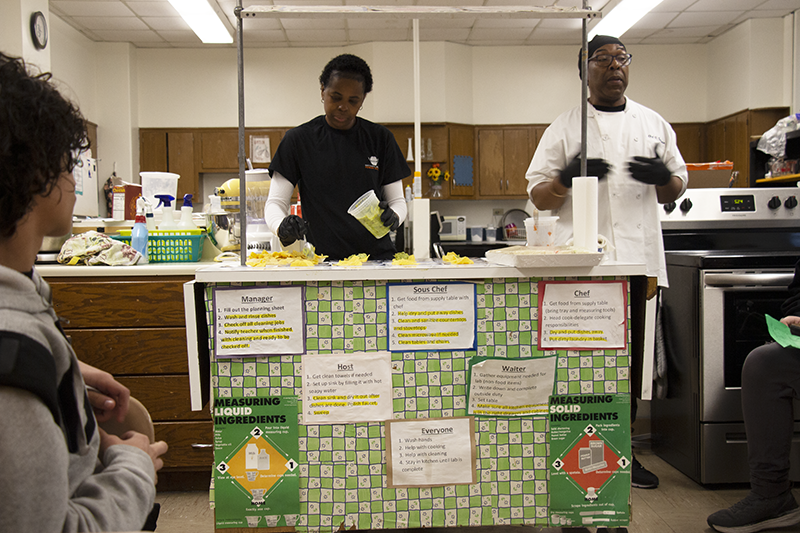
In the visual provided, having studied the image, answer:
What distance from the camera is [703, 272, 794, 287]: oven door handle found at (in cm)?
219

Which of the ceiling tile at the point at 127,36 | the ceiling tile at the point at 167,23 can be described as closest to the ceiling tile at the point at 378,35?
the ceiling tile at the point at 167,23

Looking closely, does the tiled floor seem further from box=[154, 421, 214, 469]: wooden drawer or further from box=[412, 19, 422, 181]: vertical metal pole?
box=[412, 19, 422, 181]: vertical metal pole

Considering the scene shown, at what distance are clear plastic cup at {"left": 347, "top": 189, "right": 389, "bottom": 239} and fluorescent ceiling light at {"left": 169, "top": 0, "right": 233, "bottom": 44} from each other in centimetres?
407

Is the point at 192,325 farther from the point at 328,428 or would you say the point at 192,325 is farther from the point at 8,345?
the point at 8,345

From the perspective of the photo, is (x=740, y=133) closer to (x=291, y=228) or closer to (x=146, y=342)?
(x=291, y=228)

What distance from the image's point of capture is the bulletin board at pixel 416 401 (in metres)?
1.42

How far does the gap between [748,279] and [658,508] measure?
97 cm

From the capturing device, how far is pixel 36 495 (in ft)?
1.88

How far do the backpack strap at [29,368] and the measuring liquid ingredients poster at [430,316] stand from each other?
2.94 ft

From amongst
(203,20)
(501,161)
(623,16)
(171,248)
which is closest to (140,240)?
(171,248)

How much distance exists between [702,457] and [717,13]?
5.08 m

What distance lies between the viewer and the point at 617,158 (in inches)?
81.7

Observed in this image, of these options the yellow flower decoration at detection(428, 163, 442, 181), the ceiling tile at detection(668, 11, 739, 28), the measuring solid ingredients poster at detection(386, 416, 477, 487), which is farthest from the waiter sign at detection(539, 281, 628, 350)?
the ceiling tile at detection(668, 11, 739, 28)

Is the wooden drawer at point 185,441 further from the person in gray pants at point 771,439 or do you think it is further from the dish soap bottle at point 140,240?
the person in gray pants at point 771,439
